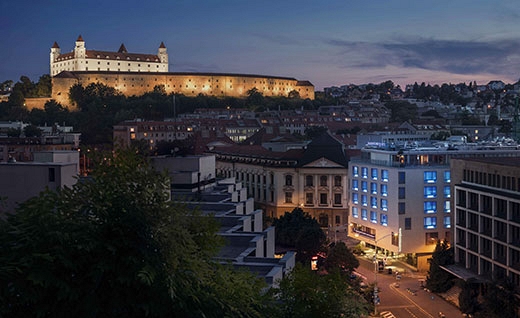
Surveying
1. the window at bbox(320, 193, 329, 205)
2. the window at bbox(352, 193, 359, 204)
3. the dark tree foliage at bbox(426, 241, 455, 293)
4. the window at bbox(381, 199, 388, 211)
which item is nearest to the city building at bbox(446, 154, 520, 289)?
the dark tree foliage at bbox(426, 241, 455, 293)

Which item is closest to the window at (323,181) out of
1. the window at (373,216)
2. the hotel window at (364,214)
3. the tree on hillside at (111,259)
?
the hotel window at (364,214)

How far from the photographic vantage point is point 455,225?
31.5 meters

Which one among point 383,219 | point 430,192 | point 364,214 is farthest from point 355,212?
point 430,192

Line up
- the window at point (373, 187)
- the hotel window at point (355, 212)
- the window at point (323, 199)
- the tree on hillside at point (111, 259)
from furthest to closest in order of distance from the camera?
the window at point (323, 199) < the hotel window at point (355, 212) < the window at point (373, 187) < the tree on hillside at point (111, 259)

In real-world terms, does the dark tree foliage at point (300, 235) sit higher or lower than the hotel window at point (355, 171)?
lower

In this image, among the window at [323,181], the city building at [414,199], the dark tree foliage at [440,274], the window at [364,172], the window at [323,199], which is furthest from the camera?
the window at [323,181]

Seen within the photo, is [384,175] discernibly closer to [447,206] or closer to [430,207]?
[430,207]

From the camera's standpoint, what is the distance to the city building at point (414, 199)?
36.9 metres

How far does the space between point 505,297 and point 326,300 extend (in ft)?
52.2

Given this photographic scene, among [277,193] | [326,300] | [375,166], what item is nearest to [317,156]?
[277,193]

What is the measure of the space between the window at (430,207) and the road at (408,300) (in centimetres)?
447

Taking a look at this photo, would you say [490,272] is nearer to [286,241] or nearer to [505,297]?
[505,297]

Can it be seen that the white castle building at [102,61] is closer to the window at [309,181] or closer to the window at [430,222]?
the window at [309,181]

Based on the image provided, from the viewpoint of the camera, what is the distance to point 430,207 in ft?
122
